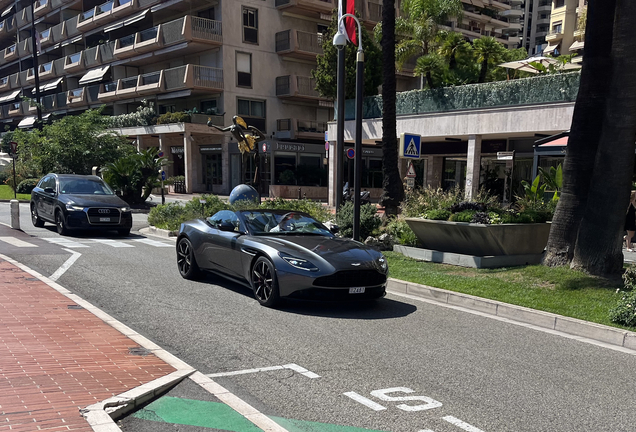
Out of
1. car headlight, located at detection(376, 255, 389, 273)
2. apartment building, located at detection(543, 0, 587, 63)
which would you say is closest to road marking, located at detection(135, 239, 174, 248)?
car headlight, located at detection(376, 255, 389, 273)

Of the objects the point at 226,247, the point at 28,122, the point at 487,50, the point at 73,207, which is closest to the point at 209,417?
the point at 226,247

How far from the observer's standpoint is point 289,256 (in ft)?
22.8

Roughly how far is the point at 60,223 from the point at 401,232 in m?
9.45

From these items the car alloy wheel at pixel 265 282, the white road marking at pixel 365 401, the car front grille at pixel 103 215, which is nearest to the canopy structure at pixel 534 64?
the car front grille at pixel 103 215

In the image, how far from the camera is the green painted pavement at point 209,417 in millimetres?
3709

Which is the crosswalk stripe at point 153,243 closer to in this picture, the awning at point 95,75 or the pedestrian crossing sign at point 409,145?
the pedestrian crossing sign at point 409,145

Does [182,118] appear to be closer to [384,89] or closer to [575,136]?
[384,89]

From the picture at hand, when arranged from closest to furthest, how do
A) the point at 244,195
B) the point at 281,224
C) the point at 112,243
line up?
the point at 281,224 → the point at 112,243 → the point at 244,195

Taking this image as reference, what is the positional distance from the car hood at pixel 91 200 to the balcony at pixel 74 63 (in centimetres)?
3764

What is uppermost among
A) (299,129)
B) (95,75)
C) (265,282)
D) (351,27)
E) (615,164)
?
(95,75)

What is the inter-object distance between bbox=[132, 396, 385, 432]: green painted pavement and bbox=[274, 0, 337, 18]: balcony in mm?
36370

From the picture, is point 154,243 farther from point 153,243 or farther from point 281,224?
point 281,224

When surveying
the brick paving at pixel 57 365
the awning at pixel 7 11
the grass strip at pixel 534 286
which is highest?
the awning at pixel 7 11

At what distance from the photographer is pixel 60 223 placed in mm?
14516
